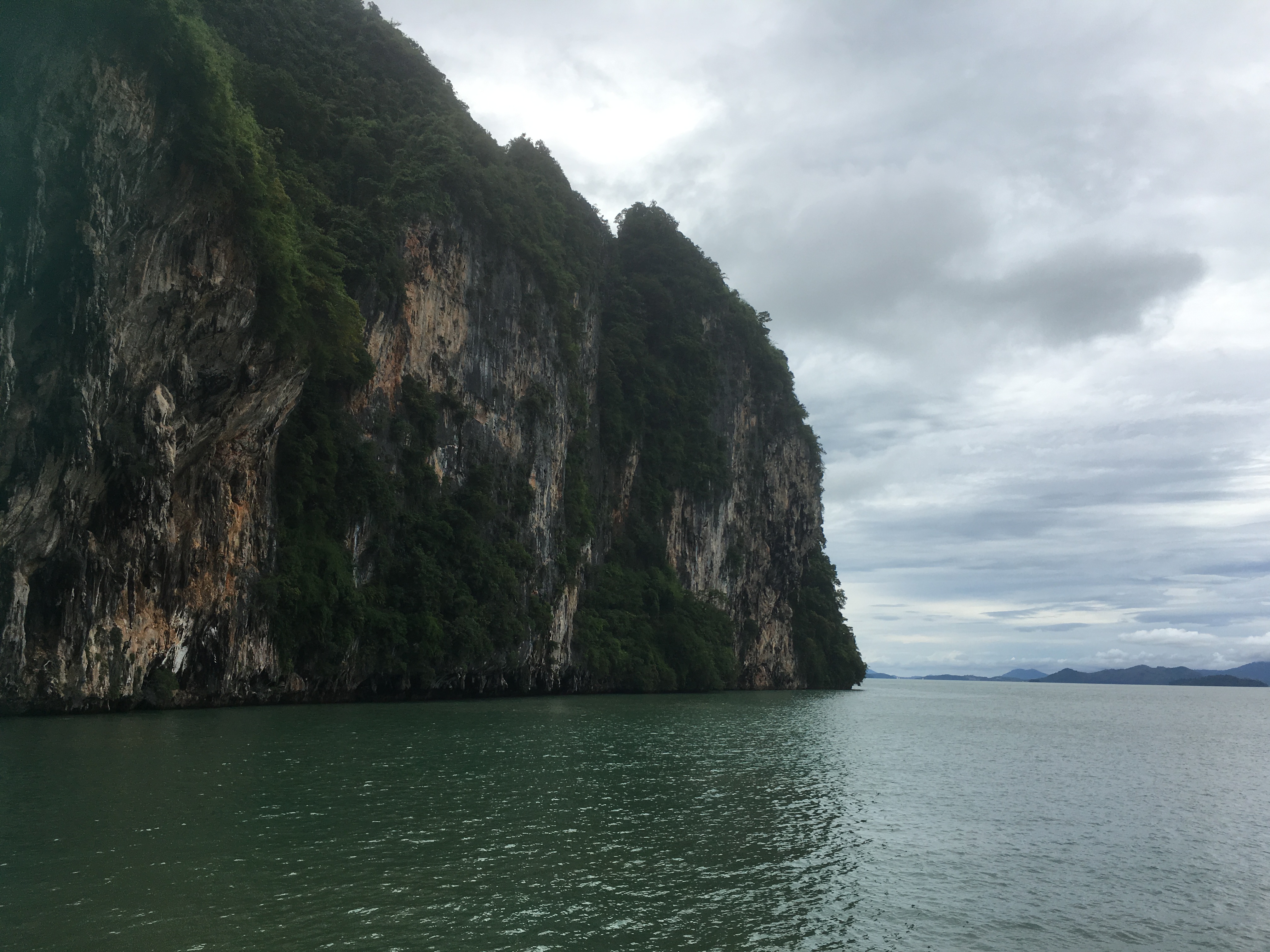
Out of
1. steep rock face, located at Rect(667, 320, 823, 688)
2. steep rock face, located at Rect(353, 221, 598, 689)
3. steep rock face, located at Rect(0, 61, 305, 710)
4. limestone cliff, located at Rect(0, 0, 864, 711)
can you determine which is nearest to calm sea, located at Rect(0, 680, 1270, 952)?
steep rock face, located at Rect(0, 61, 305, 710)

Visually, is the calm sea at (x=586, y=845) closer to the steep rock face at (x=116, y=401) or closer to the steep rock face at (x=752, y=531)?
the steep rock face at (x=116, y=401)

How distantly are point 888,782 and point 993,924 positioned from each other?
10.4 meters

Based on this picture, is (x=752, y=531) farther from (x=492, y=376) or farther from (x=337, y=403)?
(x=337, y=403)

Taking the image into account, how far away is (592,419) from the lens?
190 ft

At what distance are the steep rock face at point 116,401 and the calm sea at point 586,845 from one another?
272 centimetres

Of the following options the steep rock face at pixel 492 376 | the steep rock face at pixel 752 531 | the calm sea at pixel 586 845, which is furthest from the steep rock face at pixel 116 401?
the steep rock face at pixel 752 531

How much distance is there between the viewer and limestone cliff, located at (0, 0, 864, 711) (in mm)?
23516

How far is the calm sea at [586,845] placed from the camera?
9.01 meters

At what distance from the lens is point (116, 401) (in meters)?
24.6

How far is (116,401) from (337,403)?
12311 millimetres

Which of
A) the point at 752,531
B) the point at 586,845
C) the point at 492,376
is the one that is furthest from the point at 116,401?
the point at 752,531

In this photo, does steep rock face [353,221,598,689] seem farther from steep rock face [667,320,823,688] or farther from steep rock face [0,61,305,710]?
steep rock face [667,320,823,688]

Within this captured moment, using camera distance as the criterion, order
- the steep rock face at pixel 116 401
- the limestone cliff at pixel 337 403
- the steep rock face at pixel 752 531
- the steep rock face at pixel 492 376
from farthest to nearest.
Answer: the steep rock face at pixel 752 531, the steep rock face at pixel 492 376, the limestone cliff at pixel 337 403, the steep rock face at pixel 116 401

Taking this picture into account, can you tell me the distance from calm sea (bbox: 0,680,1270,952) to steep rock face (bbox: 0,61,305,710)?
8.94 ft
